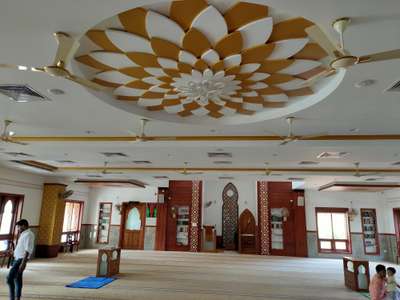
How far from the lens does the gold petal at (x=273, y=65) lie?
3.40 m

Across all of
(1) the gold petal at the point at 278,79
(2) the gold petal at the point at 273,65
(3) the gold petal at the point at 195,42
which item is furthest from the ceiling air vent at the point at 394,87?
(3) the gold petal at the point at 195,42

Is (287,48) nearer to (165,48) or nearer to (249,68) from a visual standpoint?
(249,68)

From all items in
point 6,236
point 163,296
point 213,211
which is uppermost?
point 213,211

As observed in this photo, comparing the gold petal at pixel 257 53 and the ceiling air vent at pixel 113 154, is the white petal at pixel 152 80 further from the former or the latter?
the ceiling air vent at pixel 113 154

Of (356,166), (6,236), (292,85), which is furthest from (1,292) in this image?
(356,166)

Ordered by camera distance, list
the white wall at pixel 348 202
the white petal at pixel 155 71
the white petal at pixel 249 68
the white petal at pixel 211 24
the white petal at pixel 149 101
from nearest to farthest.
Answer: the white petal at pixel 211 24 → the white petal at pixel 249 68 → the white petal at pixel 155 71 → the white petal at pixel 149 101 → the white wall at pixel 348 202

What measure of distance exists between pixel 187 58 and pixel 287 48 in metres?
1.06

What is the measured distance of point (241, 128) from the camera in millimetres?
5383

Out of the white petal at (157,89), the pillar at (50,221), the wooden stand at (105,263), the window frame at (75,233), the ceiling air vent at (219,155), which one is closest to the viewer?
the white petal at (157,89)

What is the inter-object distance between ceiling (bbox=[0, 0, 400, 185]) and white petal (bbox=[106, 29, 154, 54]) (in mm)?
421

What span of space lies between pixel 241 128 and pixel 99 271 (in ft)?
18.9

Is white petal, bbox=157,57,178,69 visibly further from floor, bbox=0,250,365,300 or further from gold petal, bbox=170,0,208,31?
floor, bbox=0,250,365,300

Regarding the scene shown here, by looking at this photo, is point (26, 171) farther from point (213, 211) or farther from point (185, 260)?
point (213, 211)

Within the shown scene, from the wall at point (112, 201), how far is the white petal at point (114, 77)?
11.8 metres
